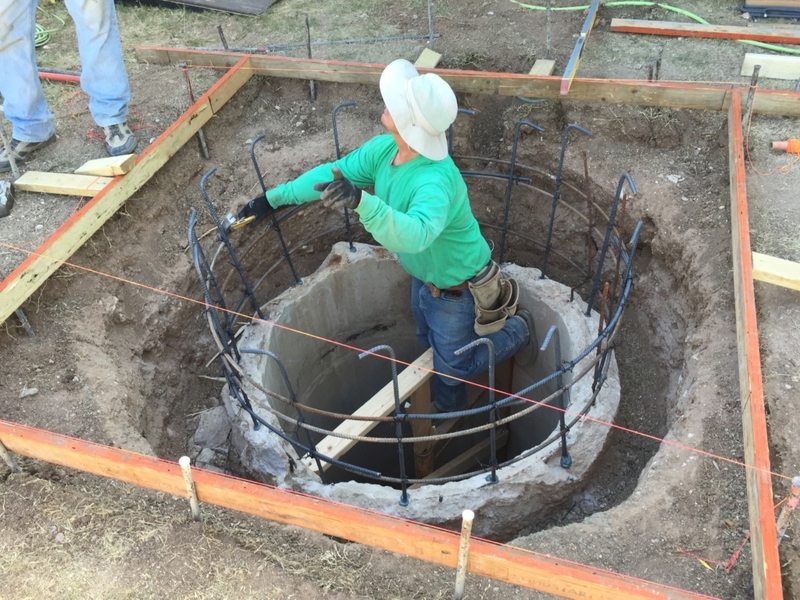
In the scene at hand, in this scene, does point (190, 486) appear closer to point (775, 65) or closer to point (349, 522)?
point (349, 522)

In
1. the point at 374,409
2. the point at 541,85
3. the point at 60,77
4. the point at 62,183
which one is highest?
the point at 541,85

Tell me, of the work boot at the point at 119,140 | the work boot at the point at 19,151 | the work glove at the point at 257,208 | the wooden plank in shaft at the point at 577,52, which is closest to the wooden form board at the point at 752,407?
the wooden plank in shaft at the point at 577,52

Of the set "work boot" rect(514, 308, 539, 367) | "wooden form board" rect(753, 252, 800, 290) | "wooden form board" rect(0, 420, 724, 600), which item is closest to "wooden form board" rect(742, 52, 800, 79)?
"wooden form board" rect(753, 252, 800, 290)

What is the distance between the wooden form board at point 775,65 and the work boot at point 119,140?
4.81 metres

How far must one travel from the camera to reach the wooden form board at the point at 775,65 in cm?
523

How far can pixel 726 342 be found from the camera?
12.0 ft

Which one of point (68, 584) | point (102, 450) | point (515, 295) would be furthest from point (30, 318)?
point (515, 295)

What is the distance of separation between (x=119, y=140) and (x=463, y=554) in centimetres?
396

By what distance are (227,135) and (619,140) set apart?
10.1ft

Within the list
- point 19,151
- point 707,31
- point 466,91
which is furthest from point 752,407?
point 19,151

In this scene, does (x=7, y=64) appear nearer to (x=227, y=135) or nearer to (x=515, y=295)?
(x=227, y=135)

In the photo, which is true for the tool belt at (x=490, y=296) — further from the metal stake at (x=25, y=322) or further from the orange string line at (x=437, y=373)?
the metal stake at (x=25, y=322)

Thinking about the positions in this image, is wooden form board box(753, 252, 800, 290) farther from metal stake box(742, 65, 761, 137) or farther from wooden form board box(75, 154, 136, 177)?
wooden form board box(75, 154, 136, 177)

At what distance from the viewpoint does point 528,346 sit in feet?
17.0
